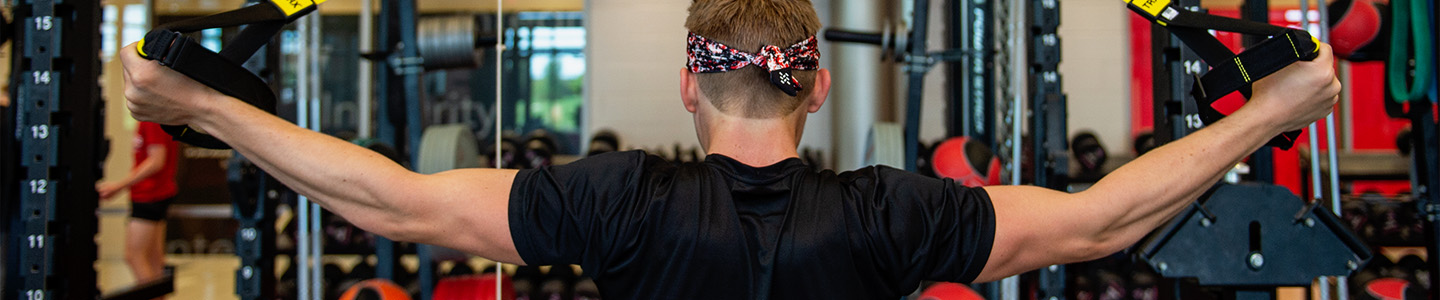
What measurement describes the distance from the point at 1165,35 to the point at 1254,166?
0.32 metres

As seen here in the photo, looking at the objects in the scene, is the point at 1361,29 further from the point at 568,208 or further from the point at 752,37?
the point at 568,208

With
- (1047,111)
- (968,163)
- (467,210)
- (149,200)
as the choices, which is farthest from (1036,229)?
(149,200)

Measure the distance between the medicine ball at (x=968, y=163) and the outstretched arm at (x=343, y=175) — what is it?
7.01 feet

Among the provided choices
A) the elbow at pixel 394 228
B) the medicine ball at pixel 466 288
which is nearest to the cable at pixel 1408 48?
the elbow at pixel 394 228

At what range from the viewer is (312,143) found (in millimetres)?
990

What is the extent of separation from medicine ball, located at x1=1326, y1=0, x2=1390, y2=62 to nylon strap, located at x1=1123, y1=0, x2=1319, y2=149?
1.75m

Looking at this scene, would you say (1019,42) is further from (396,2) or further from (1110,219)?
(396,2)

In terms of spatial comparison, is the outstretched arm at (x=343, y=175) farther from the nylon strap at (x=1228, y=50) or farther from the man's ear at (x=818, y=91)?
the nylon strap at (x=1228, y=50)

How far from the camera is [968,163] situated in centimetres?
294

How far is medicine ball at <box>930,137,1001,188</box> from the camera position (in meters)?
2.90

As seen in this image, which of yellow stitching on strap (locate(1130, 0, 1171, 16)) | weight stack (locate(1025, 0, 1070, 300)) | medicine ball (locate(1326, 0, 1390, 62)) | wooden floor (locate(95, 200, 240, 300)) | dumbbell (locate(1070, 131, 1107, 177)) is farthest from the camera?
wooden floor (locate(95, 200, 240, 300))

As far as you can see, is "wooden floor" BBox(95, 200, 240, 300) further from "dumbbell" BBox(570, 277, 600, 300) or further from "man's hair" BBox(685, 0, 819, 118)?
"man's hair" BBox(685, 0, 819, 118)

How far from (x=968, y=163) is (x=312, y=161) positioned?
2.35 meters

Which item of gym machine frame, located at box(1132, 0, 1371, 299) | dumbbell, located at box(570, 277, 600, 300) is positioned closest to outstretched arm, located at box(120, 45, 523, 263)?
gym machine frame, located at box(1132, 0, 1371, 299)
